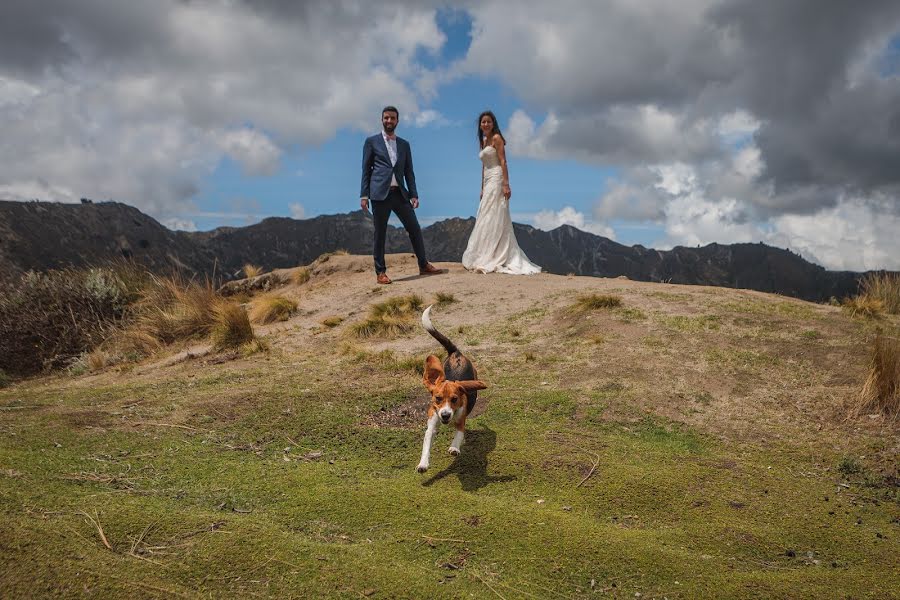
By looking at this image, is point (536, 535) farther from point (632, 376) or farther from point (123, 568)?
point (632, 376)

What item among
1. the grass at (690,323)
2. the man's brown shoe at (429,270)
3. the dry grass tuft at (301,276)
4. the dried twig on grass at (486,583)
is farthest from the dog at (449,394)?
the dry grass tuft at (301,276)

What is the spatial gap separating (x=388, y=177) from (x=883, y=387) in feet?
29.6

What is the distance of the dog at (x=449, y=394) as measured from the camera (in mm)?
3934

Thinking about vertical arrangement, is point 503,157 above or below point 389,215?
above

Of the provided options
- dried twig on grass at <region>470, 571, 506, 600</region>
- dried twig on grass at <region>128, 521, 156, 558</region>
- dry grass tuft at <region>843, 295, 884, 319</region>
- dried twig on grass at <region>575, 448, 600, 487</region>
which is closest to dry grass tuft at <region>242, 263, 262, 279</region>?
dried twig on grass at <region>575, 448, 600, 487</region>

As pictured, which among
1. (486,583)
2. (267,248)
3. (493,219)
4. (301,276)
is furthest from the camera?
(267,248)

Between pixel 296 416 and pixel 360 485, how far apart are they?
1662 millimetres

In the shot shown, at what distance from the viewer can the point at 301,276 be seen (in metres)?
15.6

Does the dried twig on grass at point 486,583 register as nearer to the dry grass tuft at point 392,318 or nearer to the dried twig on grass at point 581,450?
the dried twig on grass at point 581,450

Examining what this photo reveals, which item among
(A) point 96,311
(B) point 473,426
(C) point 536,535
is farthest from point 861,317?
(A) point 96,311

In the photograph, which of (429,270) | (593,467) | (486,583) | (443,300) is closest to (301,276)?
(429,270)

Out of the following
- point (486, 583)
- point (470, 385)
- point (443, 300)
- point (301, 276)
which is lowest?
point (486, 583)

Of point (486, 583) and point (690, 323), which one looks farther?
point (690, 323)

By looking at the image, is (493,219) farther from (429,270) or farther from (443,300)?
(443,300)
